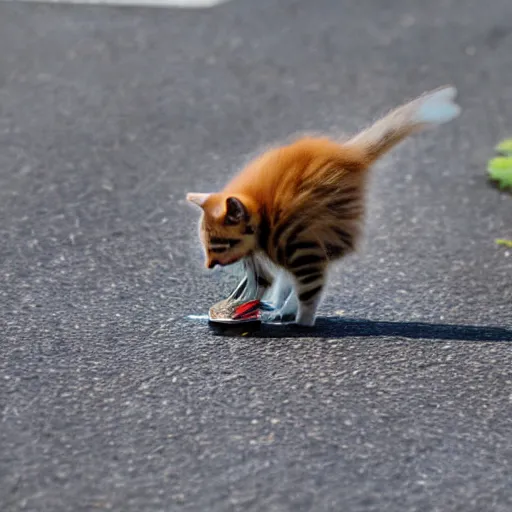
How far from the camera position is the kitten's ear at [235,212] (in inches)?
145

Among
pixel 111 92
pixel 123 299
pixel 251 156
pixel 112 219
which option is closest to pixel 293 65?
pixel 111 92

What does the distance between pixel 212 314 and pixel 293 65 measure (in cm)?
436

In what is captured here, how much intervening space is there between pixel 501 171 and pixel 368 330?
2211mm

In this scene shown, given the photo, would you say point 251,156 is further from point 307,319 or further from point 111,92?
point 307,319

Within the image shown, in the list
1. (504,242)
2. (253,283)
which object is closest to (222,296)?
(253,283)

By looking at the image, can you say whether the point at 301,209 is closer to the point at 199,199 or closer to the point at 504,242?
the point at 199,199

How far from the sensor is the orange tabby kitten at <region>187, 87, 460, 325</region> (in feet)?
12.4

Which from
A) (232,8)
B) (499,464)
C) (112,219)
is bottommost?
(499,464)

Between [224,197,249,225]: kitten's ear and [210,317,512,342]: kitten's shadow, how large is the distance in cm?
47

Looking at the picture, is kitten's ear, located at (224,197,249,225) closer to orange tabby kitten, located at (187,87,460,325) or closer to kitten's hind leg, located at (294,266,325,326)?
orange tabby kitten, located at (187,87,460,325)

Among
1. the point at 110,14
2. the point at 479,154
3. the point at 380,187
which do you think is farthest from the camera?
the point at 110,14

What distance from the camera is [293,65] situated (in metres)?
7.92

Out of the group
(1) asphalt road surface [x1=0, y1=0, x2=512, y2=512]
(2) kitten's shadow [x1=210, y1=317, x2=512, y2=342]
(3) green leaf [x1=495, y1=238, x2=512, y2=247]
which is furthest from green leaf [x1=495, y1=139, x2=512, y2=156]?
(2) kitten's shadow [x1=210, y1=317, x2=512, y2=342]

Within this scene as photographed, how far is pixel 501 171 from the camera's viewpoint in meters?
5.79
